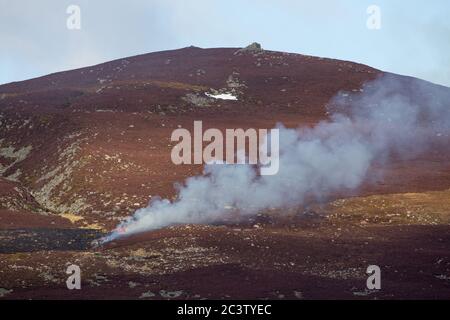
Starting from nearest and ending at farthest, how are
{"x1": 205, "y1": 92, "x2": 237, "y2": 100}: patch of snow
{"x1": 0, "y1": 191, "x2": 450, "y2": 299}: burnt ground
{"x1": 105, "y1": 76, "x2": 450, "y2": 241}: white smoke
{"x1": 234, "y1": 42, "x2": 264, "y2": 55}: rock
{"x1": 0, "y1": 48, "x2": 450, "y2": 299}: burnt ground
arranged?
{"x1": 0, "y1": 191, "x2": 450, "y2": 299}: burnt ground → {"x1": 0, "y1": 48, "x2": 450, "y2": 299}: burnt ground → {"x1": 105, "y1": 76, "x2": 450, "y2": 241}: white smoke → {"x1": 205, "y1": 92, "x2": 237, "y2": 100}: patch of snow → {"x1": 234, "y1": 42, "x2": 264, "y2": 55}: rock

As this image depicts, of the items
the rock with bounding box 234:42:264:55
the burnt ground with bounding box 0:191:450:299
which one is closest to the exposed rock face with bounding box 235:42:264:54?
the rock with bounding box 234:42:264:55

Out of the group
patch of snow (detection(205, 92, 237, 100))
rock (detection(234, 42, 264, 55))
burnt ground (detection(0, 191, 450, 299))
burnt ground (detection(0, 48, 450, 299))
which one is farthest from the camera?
rock (detection(234, 42, 264, 55))

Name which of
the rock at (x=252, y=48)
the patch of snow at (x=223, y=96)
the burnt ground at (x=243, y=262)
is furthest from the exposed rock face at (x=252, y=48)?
the burnt ground at (x=243, y=262)

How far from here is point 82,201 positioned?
49531 millimetres

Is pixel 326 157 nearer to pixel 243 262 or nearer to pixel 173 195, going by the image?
pixel 173 195

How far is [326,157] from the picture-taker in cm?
5478

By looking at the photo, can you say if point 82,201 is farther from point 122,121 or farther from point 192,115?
point 192,115

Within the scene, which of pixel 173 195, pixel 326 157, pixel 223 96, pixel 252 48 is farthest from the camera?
pixel 252 48

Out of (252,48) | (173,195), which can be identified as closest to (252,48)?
(252,48)

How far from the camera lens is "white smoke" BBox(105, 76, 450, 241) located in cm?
4441

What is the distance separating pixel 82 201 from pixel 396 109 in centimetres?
4633

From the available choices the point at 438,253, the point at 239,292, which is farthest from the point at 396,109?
the point at 239,292

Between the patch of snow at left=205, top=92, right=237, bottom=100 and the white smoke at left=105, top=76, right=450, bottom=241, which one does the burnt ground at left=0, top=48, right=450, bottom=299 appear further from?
the white smoke at left=105, top=76, right=450, bottom=241

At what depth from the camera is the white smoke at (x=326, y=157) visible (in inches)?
1748
